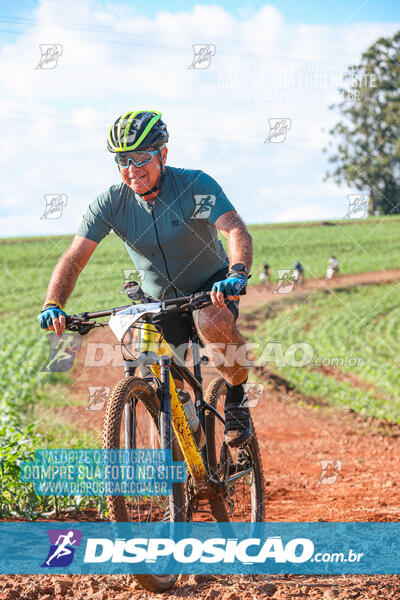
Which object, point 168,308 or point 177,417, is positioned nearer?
point 168,308

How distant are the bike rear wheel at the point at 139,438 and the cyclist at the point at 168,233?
57 cm

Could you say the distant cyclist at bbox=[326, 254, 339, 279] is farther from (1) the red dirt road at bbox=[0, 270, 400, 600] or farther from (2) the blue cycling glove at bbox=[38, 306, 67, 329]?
(2) the blue cycling glove at bbox=[38, 306, 67, 329]

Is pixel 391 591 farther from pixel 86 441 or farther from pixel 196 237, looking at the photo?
pixel 86 441

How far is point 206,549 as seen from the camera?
4.06 m

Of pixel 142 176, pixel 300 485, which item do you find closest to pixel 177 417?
pixel 142 176

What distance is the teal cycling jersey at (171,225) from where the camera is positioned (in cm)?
419

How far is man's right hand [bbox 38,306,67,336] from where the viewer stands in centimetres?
357

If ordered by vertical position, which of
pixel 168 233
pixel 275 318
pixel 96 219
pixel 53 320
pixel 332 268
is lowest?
pixel 53 320

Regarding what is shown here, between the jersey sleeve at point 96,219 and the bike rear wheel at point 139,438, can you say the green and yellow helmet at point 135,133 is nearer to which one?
the jersey sleeve at point 96,219

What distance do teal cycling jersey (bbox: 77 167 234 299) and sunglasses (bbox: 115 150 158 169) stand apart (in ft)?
0.80

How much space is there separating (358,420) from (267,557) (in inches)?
279

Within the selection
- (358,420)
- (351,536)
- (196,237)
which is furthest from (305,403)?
(196,237)

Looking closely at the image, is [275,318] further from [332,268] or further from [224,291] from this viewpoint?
[224,291]

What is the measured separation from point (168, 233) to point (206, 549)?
198 cm
